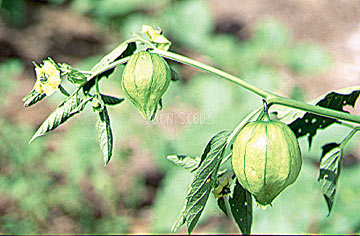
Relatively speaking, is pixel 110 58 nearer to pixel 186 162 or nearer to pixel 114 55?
pixel 114 55

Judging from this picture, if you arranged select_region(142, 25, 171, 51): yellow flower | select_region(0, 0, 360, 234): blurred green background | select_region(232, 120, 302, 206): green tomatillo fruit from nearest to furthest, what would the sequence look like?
select_region(232, 120, 302, 206): green tomatillo fruit
select_region(142, 25, 171, 51): yellow flower
select_region(0, 0, 360, 234): blurred green background

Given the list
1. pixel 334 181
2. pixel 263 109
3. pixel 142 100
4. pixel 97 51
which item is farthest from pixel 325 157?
pixel 97 51

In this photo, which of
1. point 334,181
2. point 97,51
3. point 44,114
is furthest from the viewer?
point 97,51

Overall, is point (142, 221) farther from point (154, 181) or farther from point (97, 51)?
point (97, 51)

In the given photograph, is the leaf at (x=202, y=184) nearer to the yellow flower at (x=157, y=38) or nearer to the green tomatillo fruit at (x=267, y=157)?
the green tomatillo fruit at (x=267, y=157)

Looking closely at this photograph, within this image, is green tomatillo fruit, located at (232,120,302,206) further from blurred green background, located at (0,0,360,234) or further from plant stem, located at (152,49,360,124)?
blurred green background, located at (0,0,360,234)

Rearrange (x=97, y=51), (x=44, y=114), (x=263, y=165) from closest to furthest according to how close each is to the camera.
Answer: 1. (x=263, y=165)
2. (x=44, y=114)
3. (x=97, y=51)

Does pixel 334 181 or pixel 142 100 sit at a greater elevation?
pixel 142 100

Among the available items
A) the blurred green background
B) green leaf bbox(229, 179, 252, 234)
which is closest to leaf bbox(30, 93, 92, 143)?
green leaf bbox(229, 179, 252, 234)
